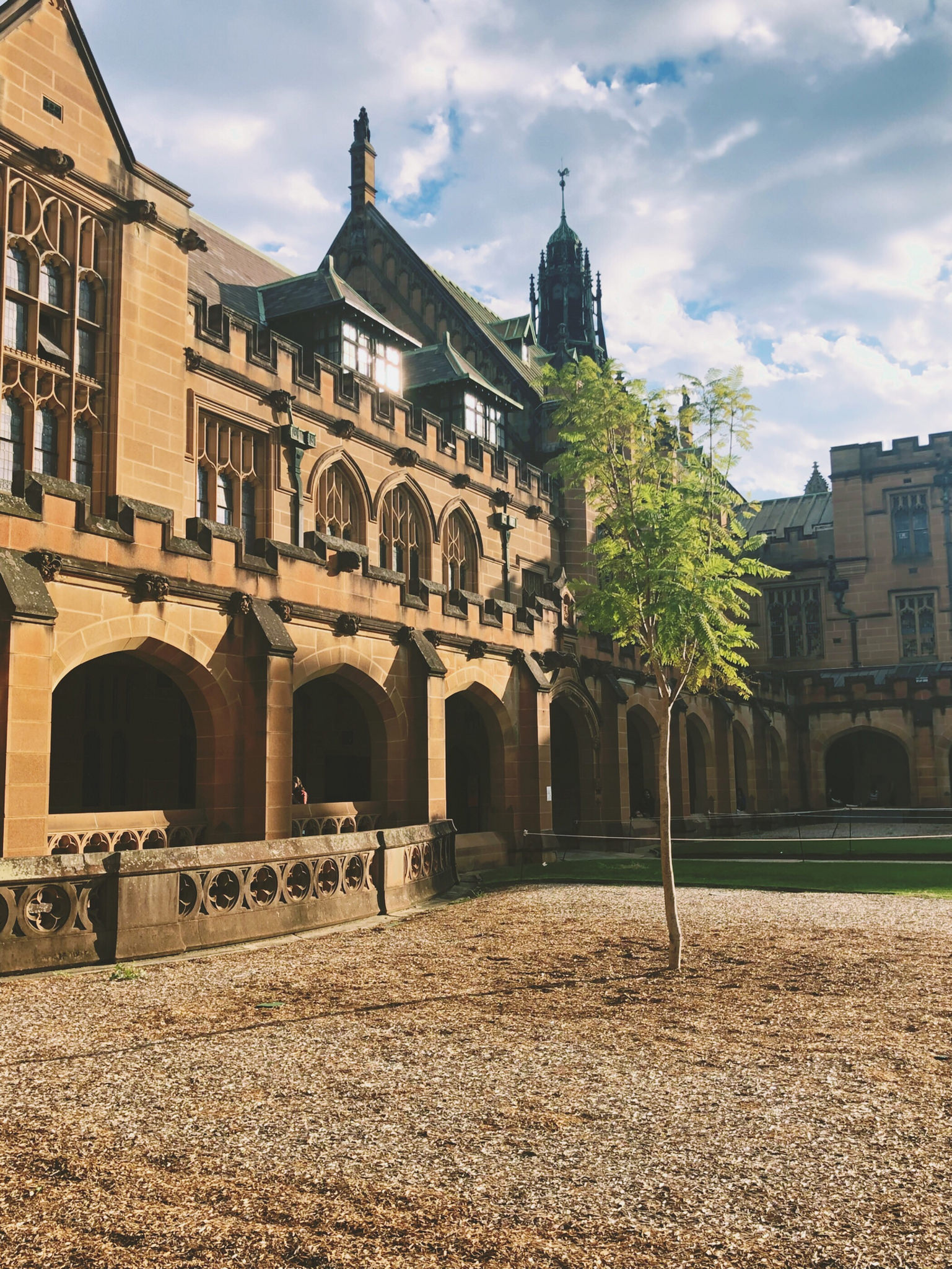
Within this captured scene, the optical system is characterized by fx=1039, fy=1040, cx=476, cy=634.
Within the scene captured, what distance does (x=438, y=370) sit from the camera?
100.0 ft

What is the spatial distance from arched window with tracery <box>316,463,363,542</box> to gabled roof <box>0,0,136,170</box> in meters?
7.68

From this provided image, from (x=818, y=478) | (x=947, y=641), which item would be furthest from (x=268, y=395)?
(x=818, y=478)

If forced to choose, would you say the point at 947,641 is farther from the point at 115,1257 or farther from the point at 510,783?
the point at 115,1257

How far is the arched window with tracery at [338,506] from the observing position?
23891 mm

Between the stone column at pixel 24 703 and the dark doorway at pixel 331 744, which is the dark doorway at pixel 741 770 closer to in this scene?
the dark doorway at pixel 331 744

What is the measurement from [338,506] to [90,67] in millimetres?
9957

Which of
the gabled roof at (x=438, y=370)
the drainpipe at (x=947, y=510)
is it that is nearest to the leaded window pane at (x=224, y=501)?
the gabled roof at (x=438, y=370)

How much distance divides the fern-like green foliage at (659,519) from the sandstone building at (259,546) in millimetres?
6282

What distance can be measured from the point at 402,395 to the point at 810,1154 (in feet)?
89.0

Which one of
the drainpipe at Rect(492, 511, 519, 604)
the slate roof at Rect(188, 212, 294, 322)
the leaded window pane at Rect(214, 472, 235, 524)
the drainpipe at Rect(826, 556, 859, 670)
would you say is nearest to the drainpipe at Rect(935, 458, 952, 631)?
the drainpipe at Rect(826, 556, 859, 670)

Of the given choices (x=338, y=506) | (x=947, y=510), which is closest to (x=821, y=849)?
(x=338, y=506)

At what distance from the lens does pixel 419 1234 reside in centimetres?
417

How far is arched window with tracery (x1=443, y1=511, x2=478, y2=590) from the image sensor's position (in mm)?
28094

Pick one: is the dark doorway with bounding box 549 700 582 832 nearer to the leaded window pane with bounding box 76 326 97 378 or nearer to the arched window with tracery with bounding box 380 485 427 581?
the arched window with tracery with bounding box 380 485 427 581
